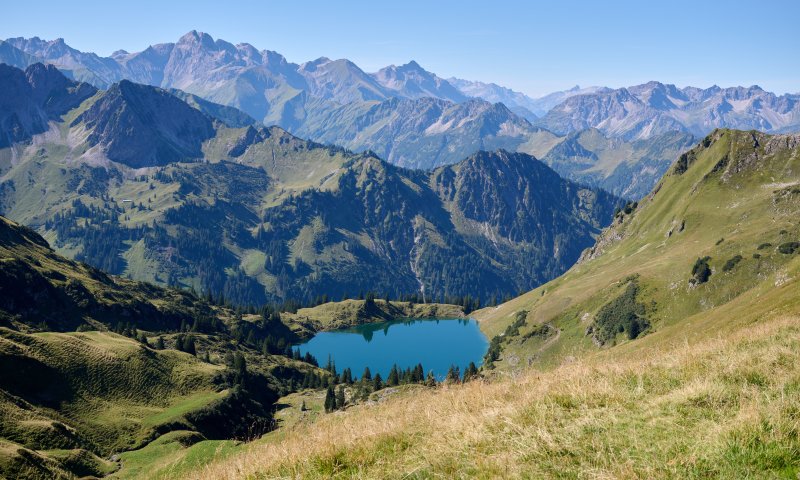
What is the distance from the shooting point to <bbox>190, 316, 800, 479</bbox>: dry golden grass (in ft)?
28.2

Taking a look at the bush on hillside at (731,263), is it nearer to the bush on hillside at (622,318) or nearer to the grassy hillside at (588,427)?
the bush on hillside at (622,318)

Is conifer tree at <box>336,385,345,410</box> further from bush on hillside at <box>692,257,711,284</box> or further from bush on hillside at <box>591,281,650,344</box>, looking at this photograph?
bush on hillside at <box>692,257,711,284</box>

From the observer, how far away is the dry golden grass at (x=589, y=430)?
861 cm

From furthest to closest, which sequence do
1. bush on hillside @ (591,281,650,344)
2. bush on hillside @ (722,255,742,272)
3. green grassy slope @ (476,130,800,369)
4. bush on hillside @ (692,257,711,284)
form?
bush on hillside @ (591,281,650,344) < bush on hillside @ (692,257,711,284) < bush on hillside @ (722,255,742,272) < green grassy slope @ (476,130,800,369)

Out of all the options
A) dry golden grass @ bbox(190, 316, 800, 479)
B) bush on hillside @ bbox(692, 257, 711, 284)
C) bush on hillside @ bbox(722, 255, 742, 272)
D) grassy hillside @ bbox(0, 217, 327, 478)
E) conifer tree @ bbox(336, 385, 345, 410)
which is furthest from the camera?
bush on hillside @ bbox(692, 257, 711, 284)

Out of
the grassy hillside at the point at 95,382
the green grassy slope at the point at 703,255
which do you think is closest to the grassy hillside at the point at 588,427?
the grassy hillside at the point at 95,382

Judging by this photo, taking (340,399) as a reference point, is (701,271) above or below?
above

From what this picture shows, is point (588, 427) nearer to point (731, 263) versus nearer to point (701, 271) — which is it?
point (701, 271)

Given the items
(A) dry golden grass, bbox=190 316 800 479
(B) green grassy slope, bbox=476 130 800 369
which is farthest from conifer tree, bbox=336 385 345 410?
(A) dry golden grass, bbox=190 316 800 479

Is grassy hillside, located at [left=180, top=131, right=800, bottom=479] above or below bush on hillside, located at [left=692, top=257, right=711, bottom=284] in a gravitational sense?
below

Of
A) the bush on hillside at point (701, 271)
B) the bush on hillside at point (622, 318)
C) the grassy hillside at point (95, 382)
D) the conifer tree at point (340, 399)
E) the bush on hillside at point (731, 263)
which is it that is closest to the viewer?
the grassy hillside at point (95, 382)

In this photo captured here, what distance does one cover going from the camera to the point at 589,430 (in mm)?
10062

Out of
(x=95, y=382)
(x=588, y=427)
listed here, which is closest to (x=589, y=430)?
(x=588, y=427)

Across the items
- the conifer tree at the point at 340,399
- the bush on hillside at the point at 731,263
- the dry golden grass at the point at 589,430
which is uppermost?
the bush on hillside at the point at 731,263
